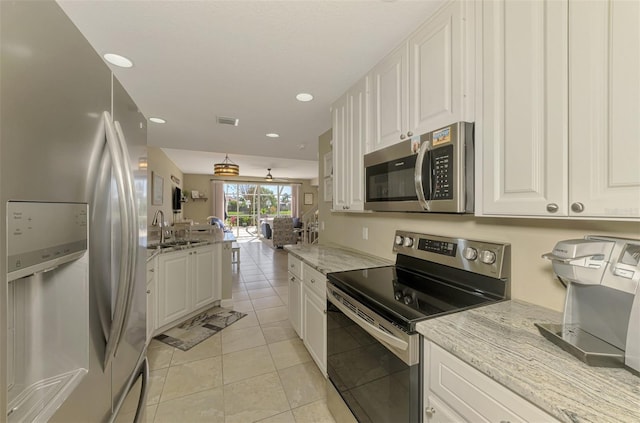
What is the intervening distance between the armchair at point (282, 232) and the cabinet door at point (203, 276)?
14.9 feet

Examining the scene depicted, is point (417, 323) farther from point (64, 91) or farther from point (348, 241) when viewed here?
point (348, 241)

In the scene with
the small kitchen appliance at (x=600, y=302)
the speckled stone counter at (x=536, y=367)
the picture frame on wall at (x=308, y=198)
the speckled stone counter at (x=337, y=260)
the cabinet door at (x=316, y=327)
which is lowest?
the cabinet door at (x=316, y=327)

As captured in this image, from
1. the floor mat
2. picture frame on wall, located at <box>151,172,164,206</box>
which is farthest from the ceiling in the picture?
picture frame on wall, located at <box>151,172,164,206</box>

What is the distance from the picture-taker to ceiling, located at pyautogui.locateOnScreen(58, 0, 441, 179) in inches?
50.1

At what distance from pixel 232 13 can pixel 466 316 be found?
5.77 ft

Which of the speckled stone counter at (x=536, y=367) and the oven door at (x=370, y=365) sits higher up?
the speckled stone counter at (x=536, y=367)

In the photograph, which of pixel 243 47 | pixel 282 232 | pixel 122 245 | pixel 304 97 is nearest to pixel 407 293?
pixel 122 245

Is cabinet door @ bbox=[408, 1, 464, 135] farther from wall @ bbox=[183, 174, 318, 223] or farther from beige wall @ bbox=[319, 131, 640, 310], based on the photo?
wall @ bbox=[183, 174, 318, 223]

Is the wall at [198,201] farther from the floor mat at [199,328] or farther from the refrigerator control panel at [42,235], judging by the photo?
the refrigerator control panel at [42,235]

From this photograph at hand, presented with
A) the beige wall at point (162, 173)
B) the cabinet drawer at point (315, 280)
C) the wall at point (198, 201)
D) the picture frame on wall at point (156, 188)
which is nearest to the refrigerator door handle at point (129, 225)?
the cabinet drawer at point (315, 280)

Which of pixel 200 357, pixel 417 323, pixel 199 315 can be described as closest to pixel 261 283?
pixel 199 315

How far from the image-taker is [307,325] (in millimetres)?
2105

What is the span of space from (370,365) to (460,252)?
747 millimetres

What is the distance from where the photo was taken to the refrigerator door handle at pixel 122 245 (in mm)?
774
